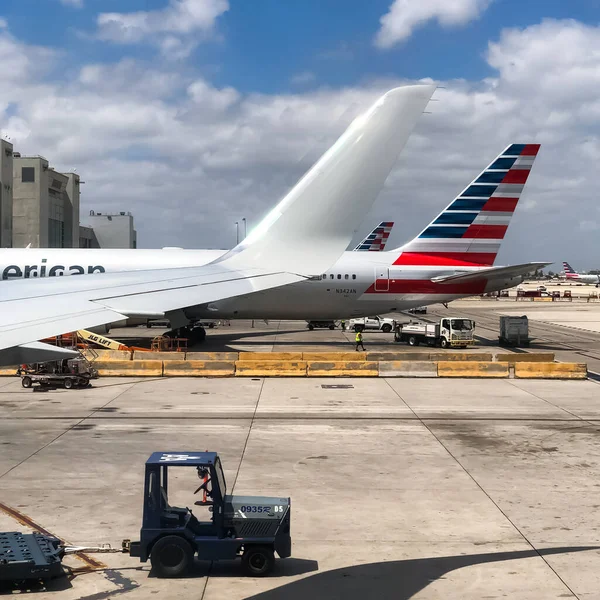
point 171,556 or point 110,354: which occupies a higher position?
point 110,354

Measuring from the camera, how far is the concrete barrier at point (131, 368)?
29748 mm

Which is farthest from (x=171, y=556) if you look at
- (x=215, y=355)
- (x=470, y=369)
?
(x=215, y=355)

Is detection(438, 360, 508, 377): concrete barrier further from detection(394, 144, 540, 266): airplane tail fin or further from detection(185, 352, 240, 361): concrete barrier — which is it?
detection(394, 144, 540, 266): airplane tail fin

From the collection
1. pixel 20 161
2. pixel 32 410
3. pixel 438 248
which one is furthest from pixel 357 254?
pixel 20 161

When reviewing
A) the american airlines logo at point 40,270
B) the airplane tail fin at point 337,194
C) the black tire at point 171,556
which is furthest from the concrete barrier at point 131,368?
the airplane tail fin at point 337,194

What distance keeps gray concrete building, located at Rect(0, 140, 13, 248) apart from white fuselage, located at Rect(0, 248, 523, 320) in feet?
133

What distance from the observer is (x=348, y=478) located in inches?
579

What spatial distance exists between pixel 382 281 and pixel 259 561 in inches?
1248

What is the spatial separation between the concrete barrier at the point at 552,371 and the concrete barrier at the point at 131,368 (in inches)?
604

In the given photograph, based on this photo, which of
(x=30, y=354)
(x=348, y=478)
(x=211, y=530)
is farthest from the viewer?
(x=348, y=478)

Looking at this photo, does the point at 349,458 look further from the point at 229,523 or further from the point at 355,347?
the point at 355,347

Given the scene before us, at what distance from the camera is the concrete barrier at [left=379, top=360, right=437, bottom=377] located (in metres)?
30.2

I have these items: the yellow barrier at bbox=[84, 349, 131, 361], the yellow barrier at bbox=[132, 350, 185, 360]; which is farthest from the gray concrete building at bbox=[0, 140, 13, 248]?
the yellow barrier at bbox=[132, 350, 185, 360]

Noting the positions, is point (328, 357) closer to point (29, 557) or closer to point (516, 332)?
point (516, 332)
